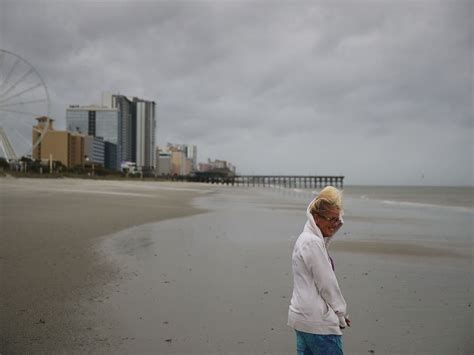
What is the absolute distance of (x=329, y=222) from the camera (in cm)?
216

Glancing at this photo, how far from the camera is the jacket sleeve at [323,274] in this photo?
2.02 m

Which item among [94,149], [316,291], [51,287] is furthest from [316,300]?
[94,149]

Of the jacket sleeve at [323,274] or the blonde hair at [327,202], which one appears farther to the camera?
the blonde hair at [327,202]

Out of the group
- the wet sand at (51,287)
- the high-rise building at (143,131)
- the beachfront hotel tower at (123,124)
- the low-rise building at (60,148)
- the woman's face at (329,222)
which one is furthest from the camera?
the high-rise building at (143,131)

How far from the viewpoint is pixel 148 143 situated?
186875mm

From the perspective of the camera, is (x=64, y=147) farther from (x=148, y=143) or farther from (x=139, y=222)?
(x=139, y=222)

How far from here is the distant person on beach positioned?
6.64ft

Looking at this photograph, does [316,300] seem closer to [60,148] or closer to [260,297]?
[260,297]

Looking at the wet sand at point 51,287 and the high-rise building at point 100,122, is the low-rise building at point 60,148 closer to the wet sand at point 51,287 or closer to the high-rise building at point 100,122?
the high-rise building at point 100,122

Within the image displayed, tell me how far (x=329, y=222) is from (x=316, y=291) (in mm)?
409

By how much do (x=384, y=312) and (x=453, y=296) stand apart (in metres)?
1.32

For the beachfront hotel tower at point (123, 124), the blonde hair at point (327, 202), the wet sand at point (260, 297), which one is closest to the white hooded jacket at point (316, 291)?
the blonde hair at point (327, 202)

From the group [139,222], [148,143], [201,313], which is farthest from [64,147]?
[201,313]

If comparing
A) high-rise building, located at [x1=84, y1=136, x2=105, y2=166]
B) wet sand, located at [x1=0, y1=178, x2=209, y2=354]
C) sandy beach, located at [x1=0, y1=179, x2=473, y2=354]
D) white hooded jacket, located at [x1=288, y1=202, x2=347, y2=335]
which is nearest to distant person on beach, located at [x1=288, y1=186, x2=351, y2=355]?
white hooded jacket, located at [x1=288, y1=202, x2=347, y2=335]
